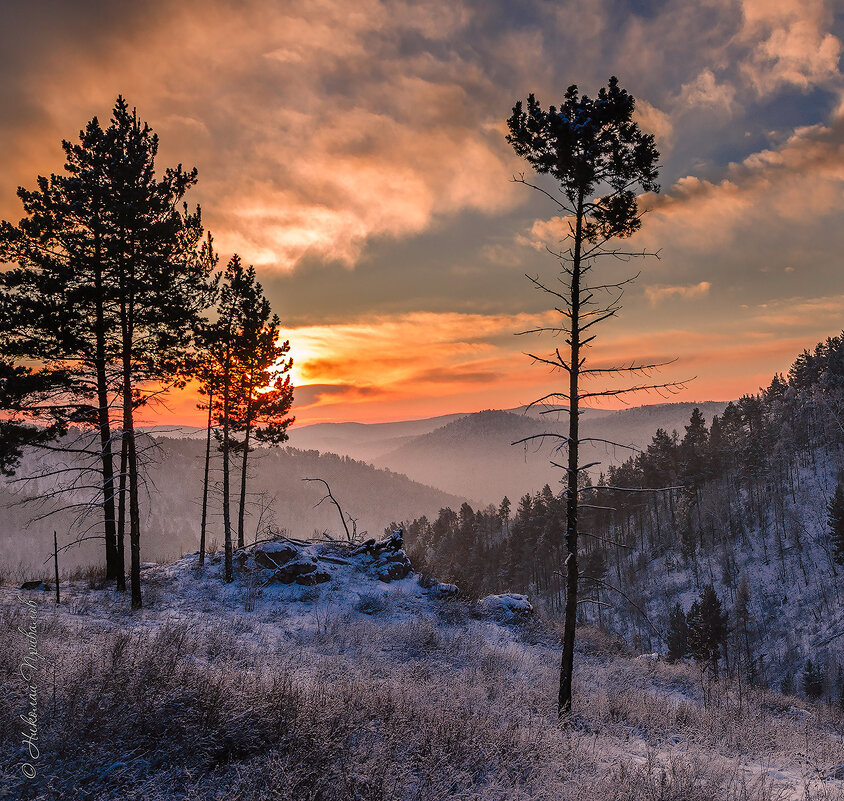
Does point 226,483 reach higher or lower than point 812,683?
higher

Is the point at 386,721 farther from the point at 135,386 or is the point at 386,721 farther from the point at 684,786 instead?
the point at 135,386

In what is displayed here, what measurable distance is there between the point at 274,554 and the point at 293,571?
1.69 m

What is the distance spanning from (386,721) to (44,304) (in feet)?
50.4

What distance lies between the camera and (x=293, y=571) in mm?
20203

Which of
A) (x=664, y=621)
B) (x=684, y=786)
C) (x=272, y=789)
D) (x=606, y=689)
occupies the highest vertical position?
(x=272, y=789)

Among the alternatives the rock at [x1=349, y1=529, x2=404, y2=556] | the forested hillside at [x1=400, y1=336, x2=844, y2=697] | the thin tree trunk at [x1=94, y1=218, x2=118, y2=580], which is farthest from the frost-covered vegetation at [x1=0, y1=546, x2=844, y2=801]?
the forested hillside at [x1=400, y1=336, x2=844, y2=697]

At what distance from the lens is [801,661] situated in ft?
204

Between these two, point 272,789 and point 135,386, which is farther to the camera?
point 135,386

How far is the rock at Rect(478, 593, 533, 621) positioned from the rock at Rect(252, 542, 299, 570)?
9.23m

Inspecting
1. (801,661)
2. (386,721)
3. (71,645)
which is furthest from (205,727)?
(801,661)

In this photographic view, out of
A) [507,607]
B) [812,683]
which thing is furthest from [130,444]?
[812,683]

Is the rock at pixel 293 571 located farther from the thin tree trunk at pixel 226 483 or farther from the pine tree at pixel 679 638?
the pine tree at pixel 679 638

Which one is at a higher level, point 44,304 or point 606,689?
point 44,304

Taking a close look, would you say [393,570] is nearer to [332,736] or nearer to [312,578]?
[312,578]
